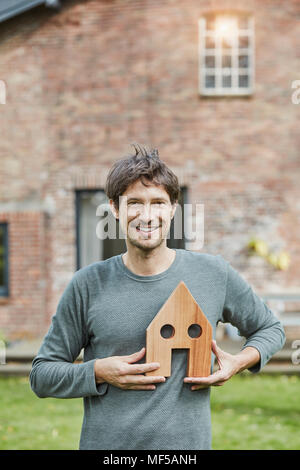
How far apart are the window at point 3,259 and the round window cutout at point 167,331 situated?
819 cm

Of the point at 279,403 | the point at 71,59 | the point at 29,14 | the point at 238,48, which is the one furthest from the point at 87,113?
the point at 279,403

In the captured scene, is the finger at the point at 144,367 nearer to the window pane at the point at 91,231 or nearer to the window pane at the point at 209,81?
the window pane at the point at 91,231

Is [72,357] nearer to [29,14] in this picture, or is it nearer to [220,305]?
[220,305]

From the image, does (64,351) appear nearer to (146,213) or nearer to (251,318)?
(146,213)

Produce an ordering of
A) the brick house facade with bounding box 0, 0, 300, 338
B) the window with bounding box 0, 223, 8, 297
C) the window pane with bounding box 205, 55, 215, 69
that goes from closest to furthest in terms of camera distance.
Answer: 1. the brick house facade with bounding box 0, 0, 300, 338
2. the window pane with bounding box 205, 55, 215, 69
3. the window with bounding box 0, 223, 8, 297

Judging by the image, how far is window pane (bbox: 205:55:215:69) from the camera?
31.1 feet

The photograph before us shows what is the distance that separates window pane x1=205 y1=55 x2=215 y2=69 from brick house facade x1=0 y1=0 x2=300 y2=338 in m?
0.25

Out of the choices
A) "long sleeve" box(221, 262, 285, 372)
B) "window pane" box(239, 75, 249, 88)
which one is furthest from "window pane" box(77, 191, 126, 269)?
"long sleeve" box(221, 262, 285, 372)

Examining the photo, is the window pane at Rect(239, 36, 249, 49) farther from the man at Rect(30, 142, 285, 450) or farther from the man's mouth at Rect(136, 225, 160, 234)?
the man's mouth at Rect(136, 225, 160, 234)

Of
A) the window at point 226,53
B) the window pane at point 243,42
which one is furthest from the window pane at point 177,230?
the window pane at point 243,42

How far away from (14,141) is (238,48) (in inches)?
154

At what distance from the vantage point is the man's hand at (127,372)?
1.81m

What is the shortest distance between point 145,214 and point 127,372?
491 mm

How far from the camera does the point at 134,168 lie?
191 centimetres
